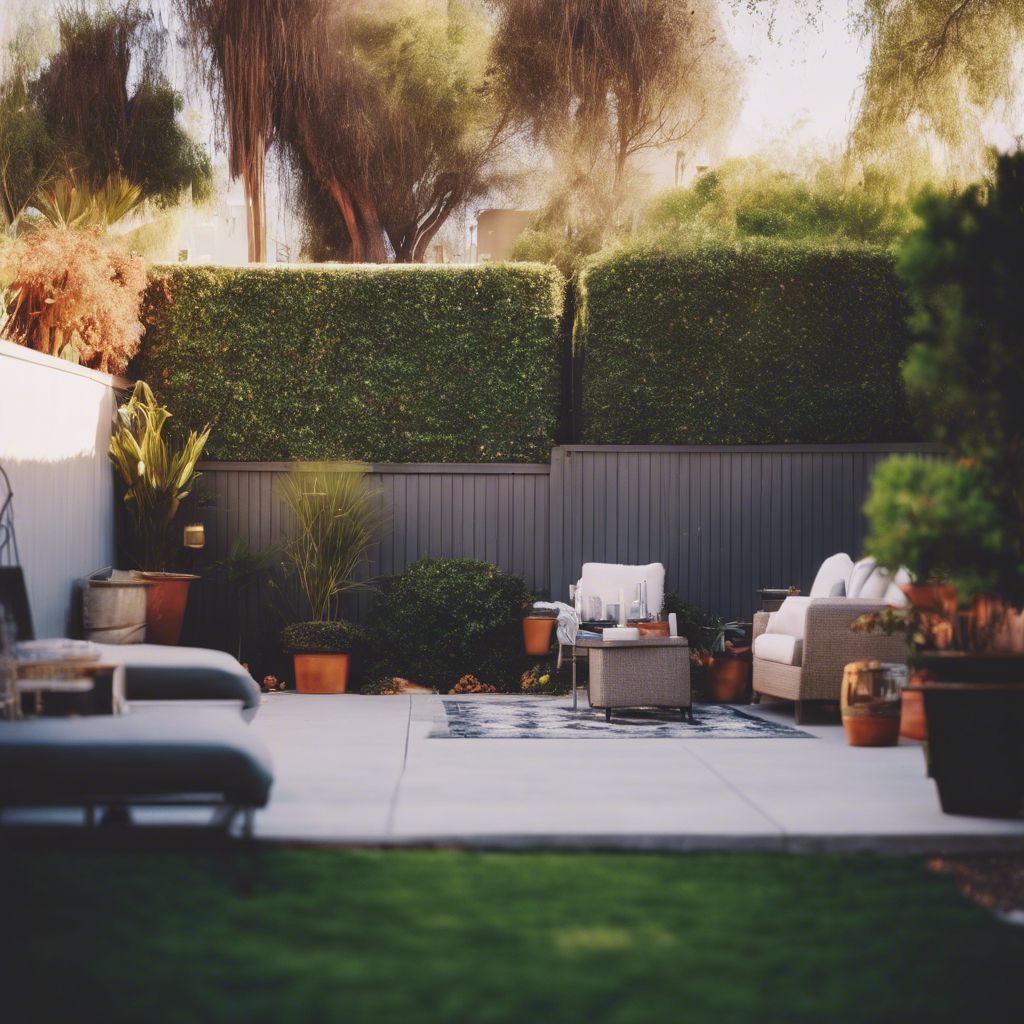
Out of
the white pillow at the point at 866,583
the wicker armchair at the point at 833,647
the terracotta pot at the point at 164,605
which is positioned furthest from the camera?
the terracotta pot at the point at 164,605

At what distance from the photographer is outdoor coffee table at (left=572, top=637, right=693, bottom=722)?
6.20m

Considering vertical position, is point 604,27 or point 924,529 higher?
point 604,27

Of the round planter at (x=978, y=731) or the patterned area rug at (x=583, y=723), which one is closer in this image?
the round planter at (x=978, y=731)

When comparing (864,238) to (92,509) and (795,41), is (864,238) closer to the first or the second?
(795,41)

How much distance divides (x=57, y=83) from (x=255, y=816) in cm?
779

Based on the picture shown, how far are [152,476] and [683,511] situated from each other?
382 centimetres

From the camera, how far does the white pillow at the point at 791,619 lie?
6.36 metres

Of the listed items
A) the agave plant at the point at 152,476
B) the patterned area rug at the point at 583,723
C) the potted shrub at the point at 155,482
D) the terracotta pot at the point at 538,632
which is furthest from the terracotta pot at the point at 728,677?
the agave plant at the point at 152,476

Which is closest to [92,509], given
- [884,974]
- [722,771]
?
[722,771]

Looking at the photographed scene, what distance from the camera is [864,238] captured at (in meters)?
11.1

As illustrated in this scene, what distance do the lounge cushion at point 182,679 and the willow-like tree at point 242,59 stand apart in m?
5.79

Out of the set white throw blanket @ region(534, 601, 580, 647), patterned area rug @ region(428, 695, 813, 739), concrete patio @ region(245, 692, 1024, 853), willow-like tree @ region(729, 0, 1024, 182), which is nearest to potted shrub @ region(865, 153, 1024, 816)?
concrete patio @ region(245, 692, 1024, 853)

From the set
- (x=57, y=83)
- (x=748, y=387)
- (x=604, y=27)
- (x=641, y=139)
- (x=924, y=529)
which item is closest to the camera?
(x=924, y=529)

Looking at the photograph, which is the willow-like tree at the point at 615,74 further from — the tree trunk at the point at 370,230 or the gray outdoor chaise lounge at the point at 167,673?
the gray outdoor chaise lounge at the point at 167,673
